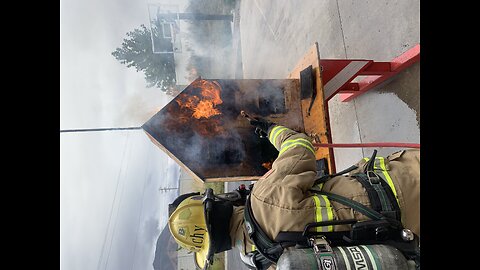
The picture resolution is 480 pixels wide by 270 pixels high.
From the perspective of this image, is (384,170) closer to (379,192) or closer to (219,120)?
(379,192)

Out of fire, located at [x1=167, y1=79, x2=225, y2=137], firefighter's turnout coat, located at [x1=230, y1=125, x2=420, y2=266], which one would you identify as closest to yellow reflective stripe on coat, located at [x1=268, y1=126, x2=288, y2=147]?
Result: firefighter's turnout coat, located at [x1=230, y1=125, x2=420, y2=266]

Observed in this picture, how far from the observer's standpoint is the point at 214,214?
2.08 meters

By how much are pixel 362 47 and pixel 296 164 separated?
2997mm

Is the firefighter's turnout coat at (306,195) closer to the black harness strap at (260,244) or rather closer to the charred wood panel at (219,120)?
the black harness strap at (260,244)

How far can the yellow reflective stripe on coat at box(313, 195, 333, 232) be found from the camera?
69.4 inches

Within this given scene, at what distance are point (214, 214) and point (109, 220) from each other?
891 centimetres

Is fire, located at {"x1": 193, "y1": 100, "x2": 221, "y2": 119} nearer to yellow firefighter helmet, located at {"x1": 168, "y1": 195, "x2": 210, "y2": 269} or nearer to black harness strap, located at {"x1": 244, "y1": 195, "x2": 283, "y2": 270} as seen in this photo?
yellow firefighter helmet, located at {"x1": 168, "y1": 195, "x2": 210, "y2": 269}

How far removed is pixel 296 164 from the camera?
2.04 m

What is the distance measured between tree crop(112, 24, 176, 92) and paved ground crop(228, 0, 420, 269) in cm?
551

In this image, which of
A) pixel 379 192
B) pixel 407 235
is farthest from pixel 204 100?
pixel 407 235
